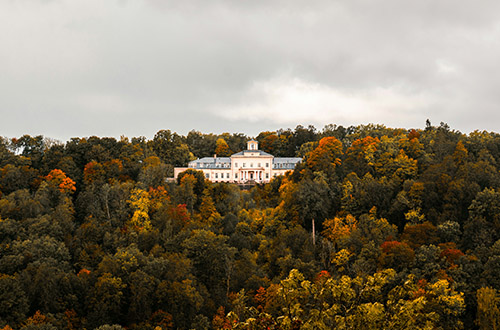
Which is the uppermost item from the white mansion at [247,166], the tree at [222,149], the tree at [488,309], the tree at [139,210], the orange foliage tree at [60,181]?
the tree at [222,149]

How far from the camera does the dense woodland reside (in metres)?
34.5

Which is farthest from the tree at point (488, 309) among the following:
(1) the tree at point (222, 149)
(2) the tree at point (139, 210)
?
(1) the tree at point (222, 149)

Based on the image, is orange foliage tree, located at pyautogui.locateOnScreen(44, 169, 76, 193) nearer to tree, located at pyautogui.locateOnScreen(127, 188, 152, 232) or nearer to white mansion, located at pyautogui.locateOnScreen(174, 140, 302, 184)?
tree, located at pyautogui.locateOnScreen(127, 188, 152, 232)

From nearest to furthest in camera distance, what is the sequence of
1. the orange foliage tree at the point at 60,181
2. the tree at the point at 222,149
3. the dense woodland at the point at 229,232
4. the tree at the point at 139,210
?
the dense woodland at the point at 229,232 < the tree at the point at 139,210 < the orange foliage tree at the point at 60,181 < the tree at the point at 222,149

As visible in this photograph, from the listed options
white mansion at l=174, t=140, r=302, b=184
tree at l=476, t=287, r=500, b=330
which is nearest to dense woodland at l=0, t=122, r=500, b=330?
tree at l=476, t=287, r=500, b=330

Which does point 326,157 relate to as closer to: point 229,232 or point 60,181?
point 229,232

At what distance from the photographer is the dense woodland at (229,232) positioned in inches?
1358

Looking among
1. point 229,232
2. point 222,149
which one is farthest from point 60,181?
point 222,149

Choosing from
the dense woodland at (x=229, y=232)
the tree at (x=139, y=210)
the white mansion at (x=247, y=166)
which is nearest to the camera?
the dense woodland at (x=229, y=232)

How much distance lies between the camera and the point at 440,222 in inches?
1654

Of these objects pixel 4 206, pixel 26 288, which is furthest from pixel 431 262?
pixel 4 206

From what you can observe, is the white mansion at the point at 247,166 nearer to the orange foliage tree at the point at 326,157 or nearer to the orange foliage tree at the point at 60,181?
the orange foliage tree at the point at 326,157

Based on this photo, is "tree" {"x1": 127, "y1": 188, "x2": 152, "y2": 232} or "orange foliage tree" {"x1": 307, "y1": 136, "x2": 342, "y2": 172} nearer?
"tree" {"x1": 127, "y1": 188, "x2": 152, "y2": 232}

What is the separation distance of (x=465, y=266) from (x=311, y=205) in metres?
17.8
